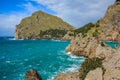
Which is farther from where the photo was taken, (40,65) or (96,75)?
(40,65)

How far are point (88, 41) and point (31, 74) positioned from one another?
225 ft

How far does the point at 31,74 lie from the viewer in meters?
49.0

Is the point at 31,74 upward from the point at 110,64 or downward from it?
downward

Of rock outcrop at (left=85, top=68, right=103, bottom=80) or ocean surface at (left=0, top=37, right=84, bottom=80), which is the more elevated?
rock outcrop at (left=85, top=68, right=103, bottom=80)

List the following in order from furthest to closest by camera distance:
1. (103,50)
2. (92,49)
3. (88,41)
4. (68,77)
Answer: (88,41), (92,49), (103,50), (68,77)

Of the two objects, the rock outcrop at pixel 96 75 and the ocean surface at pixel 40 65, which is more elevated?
the rock outcrop at pixel 96 75

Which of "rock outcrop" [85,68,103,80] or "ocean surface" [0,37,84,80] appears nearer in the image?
"rock outcrop" [85,68,103,80]

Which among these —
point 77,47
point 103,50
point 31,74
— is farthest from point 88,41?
point 31,74

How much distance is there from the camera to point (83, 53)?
11162 cm

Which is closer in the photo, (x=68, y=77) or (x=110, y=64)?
(x=110, y=64)

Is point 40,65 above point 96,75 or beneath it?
beneath

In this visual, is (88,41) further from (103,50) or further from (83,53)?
(103,50)

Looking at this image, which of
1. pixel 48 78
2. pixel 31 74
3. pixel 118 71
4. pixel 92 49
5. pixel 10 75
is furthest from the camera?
pixel 92 49

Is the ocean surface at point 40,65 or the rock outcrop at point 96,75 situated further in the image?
A: the ocean surface at point 40,65
